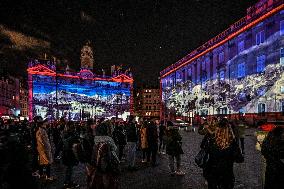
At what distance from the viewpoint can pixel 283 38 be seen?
1501 inches

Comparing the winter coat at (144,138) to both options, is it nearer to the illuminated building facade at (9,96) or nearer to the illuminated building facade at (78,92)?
the illuminated building facade at (78,92)

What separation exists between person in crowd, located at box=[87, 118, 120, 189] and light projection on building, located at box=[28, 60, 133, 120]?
75798 mm

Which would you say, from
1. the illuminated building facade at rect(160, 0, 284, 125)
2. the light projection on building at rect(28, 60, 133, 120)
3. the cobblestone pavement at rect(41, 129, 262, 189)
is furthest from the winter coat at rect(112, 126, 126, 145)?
the light projection on building at rect(28, 60, 133, 120)

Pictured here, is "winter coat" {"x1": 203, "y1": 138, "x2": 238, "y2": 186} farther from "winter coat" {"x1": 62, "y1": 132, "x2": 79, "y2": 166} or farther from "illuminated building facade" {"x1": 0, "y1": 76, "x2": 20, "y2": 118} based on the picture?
"illuminated building facade" {"x1": 0, "y1": 76, "x2": 20, "y2": 118}

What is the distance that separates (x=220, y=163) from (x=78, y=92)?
303 feet

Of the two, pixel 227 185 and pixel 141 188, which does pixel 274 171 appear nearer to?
pixel 227 185

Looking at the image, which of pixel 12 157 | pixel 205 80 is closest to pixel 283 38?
pixel 205 80

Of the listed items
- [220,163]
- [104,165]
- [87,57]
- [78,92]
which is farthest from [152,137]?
[87,57]

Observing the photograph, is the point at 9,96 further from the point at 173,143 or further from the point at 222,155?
the point at 222,155

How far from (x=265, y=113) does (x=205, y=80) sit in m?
25.5

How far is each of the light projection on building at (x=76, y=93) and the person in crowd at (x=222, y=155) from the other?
75197mm

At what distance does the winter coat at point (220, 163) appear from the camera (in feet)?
20.8

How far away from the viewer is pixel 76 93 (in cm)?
9544

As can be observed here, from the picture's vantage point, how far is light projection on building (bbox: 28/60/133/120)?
281ft
